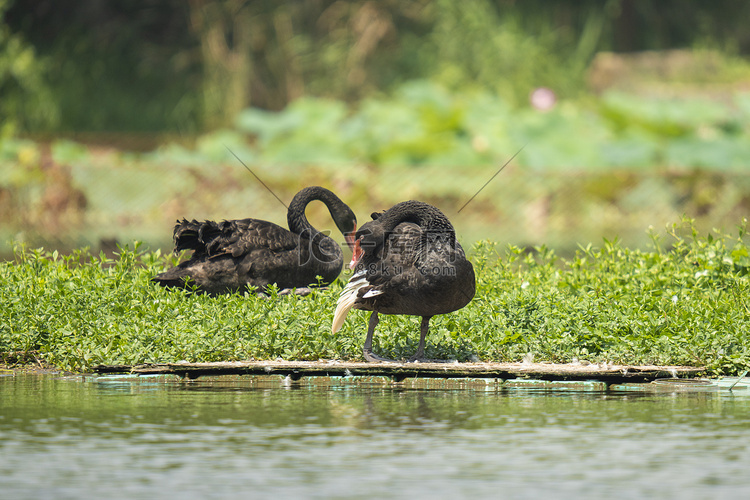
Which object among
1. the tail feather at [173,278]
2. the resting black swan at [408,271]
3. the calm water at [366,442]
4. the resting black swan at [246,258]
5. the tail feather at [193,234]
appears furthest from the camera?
the tail feather at [193,234]

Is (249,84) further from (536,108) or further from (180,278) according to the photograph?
(180,278)

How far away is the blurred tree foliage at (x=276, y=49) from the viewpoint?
24547mm

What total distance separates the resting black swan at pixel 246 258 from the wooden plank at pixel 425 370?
7.23ft

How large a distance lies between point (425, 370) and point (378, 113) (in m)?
14.9

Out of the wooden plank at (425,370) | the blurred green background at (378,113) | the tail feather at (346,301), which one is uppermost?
the blurred green background at (378,113)

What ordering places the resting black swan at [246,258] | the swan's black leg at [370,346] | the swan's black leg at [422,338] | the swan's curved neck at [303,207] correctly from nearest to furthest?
the swan's black leg at [370,346], the swan's black leg at [422,338], the resting black swan at [246,258], the swan's curved neck at [303,207]

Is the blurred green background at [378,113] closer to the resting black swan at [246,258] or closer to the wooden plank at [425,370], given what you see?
the resting black swan at [246,258]

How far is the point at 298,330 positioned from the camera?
8.17m

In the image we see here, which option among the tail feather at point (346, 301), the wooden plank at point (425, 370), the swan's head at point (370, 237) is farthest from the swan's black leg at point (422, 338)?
the swan's head at point (370, 237)

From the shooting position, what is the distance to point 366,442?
5.51m

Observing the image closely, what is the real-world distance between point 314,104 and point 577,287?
44.3 feet

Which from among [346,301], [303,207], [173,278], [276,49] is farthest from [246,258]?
[276,49]

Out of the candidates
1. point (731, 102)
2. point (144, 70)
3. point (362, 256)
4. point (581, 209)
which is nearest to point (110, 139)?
point (144, 70)

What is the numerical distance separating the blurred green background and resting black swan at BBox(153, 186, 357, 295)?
535cm
